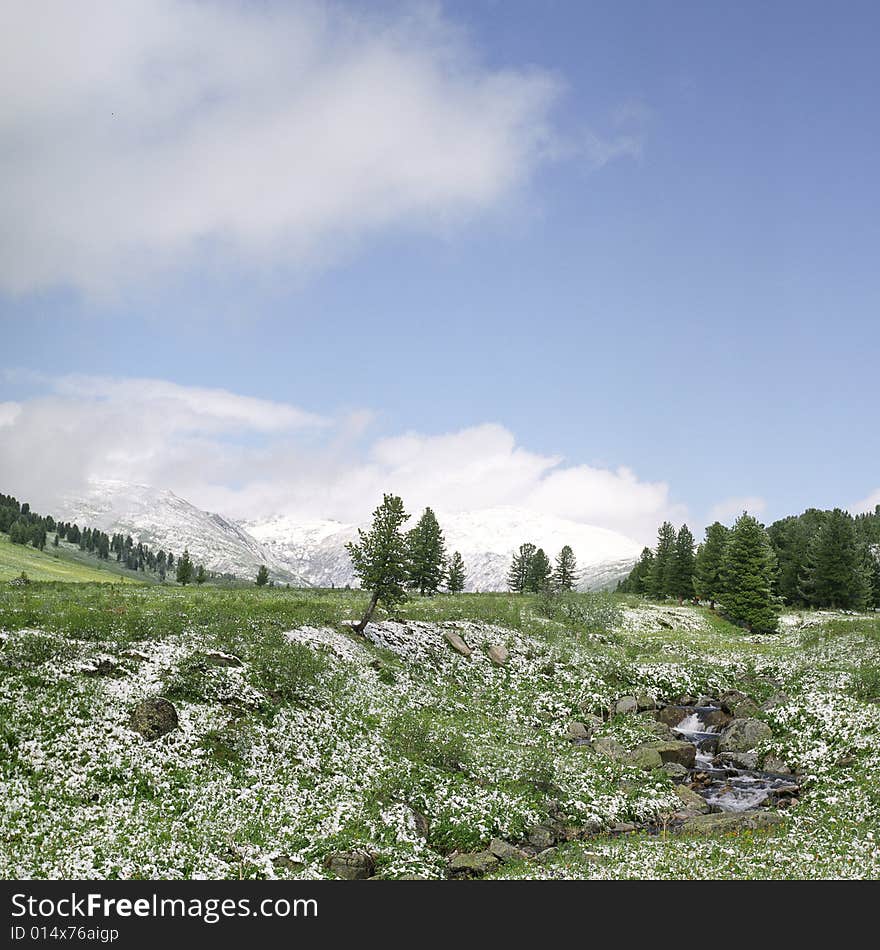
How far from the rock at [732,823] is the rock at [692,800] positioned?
6.60 feet

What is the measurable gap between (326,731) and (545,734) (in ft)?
44.8

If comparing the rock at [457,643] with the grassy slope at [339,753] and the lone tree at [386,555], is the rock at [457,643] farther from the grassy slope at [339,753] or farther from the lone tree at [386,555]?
the lone tree at [386,555]

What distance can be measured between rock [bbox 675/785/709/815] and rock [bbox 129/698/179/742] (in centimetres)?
2221

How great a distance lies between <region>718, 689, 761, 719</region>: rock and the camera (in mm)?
37647

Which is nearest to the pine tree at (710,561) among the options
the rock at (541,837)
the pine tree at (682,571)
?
the pine tree at (682,571)

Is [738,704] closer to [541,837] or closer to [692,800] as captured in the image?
[692,800]

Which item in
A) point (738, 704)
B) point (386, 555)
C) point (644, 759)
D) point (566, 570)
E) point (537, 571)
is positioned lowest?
point (644, 759)

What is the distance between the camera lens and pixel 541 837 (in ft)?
75.3

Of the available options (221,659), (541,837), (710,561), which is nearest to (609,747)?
(541,837)

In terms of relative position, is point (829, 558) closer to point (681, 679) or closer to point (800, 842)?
point (681, 679)

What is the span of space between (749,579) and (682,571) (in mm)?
33865

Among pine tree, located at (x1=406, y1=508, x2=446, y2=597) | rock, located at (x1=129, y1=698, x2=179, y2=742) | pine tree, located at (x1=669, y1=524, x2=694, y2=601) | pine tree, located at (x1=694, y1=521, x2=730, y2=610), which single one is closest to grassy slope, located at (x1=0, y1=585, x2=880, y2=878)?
rock, located at (x1=129, y1=698, x2=179, y2=742)

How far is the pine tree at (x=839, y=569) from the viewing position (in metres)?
83.6
